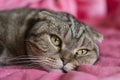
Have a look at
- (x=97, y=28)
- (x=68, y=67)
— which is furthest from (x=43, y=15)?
(x=97, y=28)

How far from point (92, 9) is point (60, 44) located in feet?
2.86

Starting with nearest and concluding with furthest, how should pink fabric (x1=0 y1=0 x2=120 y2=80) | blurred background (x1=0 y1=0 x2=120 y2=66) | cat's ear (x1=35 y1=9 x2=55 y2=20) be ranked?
pink fabric (x1=0 y1=0 x2=120 y2=80) → cat's ear (x1=35 y1=9 x2=55 y2=20) → blurred background (x1=0 y1=0 x2=120 y2=66)

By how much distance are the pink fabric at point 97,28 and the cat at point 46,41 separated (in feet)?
0.18

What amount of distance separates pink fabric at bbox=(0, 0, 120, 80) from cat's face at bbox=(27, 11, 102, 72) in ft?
0.16

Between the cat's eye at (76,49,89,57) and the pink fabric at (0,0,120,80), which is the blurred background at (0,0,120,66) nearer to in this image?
the pink fabric at (0,0,120,80)

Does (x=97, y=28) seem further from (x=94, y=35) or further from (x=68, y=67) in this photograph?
(x=68, y=67)

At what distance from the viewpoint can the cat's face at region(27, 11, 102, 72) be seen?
1292 mm

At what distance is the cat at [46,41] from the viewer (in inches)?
51.4

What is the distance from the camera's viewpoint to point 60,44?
1.34 m

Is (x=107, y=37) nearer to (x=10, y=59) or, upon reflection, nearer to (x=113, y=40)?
(x=113, y=40)

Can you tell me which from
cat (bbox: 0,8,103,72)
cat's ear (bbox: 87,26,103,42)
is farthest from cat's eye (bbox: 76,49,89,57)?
cat's ear (bbox: 87,26,103,42)

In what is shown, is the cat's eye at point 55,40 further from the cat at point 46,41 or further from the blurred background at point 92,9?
the blurred background at point 92,9

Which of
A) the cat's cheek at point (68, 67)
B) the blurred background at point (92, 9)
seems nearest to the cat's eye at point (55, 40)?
the cat's cheek at point (68, 67)

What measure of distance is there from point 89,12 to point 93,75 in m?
1.01
